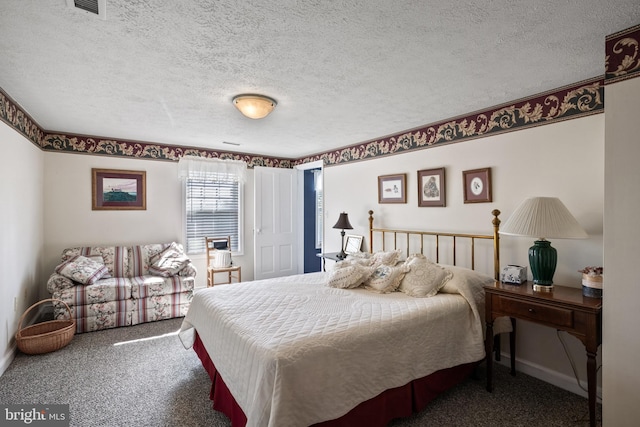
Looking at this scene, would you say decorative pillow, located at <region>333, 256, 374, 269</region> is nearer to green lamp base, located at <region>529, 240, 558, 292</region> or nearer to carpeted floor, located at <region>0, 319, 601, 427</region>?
carpeted floor, located at <region>0, 319, 601, 427</region>

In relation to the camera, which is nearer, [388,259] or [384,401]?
[384,401]

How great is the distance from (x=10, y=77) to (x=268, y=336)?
8.87 feet

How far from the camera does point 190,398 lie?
2.35 m

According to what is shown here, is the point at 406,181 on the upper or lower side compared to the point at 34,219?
upper

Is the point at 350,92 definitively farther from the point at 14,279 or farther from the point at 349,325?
the point at 14,279

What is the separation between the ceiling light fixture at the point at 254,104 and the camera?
104 inches

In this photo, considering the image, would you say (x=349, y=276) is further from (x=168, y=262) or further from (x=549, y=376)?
(x=168, y=262)

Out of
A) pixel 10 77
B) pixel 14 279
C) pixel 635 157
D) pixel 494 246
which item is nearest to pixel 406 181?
pixel 494 246

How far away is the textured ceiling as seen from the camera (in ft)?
5.14

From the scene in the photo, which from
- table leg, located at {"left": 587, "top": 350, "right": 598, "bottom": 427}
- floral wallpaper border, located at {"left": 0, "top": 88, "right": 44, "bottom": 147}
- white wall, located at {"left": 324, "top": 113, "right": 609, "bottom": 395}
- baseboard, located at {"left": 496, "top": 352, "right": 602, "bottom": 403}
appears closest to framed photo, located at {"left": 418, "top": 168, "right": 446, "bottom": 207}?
white wall, located at {"left": 324, "top": 113, "right": 609, "bottom": 395}

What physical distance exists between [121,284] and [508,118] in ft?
14.9

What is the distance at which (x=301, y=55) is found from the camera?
2.00 metres

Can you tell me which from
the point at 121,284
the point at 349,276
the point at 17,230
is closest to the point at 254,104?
the point at 349,276
